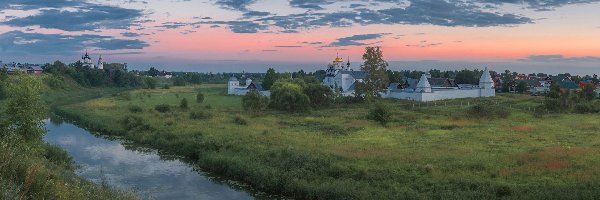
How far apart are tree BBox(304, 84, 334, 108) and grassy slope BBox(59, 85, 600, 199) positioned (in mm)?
16902

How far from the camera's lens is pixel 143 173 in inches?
1041

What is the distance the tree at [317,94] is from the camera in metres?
61.9

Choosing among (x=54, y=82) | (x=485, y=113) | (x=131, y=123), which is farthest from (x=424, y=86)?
(x=54, y=82)

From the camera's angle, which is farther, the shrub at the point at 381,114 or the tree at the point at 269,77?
the tree at the point at 269,77

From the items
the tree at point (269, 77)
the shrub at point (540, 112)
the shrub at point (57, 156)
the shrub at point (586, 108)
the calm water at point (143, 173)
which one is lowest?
the calm water at point (143, 173)

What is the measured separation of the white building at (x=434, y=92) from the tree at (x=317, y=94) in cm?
1437

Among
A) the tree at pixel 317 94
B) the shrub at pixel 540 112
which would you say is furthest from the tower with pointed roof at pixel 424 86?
the shrub at pixel 540 112

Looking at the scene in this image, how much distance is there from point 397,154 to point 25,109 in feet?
60.1

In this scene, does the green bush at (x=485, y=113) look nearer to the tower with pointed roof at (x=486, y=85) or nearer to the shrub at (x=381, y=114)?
the shrub at (x=381, y=114)

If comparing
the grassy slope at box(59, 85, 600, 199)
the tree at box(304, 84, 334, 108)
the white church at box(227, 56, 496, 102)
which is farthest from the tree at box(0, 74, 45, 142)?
the white church at box(227, 56, 496, 102)

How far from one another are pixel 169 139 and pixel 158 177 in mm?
9921

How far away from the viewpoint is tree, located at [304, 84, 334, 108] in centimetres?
6188

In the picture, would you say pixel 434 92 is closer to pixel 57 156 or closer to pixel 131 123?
pixel 131 123

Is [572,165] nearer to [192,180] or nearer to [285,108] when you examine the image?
[192,180]
